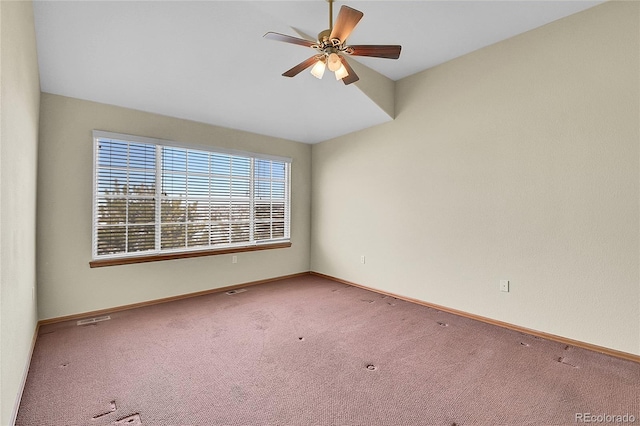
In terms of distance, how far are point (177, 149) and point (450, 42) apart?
11.9 ft

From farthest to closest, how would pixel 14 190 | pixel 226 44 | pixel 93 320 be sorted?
1. pixel 93 320
2. pixel 226 44
3. pixel 14 190

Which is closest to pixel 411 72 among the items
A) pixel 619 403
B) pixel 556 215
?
pixel 556 215

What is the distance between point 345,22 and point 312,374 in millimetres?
2573

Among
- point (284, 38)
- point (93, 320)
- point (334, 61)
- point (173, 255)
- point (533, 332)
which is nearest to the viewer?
point (284, 38)

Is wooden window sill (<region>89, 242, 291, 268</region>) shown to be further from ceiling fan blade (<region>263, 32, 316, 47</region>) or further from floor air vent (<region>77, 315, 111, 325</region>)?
ceiling fan blade (<region>263, 32, 316, 47</region>)

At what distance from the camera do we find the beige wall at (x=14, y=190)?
1.36 meters

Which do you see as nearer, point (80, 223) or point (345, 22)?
point (345, 22)

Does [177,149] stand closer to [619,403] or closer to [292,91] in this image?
[292,91]

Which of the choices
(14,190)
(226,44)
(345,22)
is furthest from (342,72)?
(14,190)

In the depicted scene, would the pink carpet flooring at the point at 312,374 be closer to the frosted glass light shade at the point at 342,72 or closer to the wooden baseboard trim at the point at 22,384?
the wooden baseboard trim at the point at 22,384

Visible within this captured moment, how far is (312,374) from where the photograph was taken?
7.02 ft

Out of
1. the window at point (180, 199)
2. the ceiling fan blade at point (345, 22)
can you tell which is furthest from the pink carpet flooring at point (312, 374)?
the ceiling fan blade at point (345, 22)

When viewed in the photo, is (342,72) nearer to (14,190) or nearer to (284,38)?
(284,38)

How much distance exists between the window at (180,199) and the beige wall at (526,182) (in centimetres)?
189
